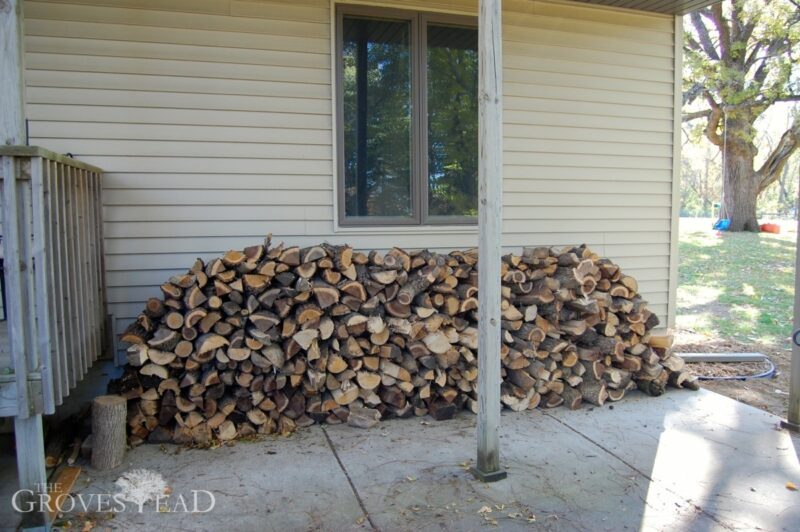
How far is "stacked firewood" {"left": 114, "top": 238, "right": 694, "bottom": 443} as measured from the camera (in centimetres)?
377

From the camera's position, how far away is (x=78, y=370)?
3340mm

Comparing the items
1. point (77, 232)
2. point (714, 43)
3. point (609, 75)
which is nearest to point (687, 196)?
point (714, 43)

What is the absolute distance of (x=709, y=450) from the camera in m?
3.73

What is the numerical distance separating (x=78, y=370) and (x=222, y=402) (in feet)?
2.93

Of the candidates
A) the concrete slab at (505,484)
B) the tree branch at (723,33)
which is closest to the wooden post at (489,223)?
the concrete slab at (505,484)

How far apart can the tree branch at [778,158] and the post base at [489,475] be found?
1619 cm

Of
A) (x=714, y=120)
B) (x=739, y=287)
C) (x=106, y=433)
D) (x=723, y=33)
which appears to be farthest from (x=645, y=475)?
(x=723, y=33)

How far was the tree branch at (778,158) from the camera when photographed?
1559cm

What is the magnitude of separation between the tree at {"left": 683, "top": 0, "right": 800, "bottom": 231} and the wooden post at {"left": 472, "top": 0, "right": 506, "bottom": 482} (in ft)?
44.6

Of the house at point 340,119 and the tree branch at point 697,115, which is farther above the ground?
the tree branch at point 697,115

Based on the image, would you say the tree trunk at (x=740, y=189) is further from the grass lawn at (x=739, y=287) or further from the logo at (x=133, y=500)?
the logo at (x=133, y=500)

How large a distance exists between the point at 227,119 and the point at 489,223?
234 cm

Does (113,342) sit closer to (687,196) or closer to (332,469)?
(332,469)

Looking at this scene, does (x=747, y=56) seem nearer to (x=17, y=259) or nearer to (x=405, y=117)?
(x=405, y=117)
